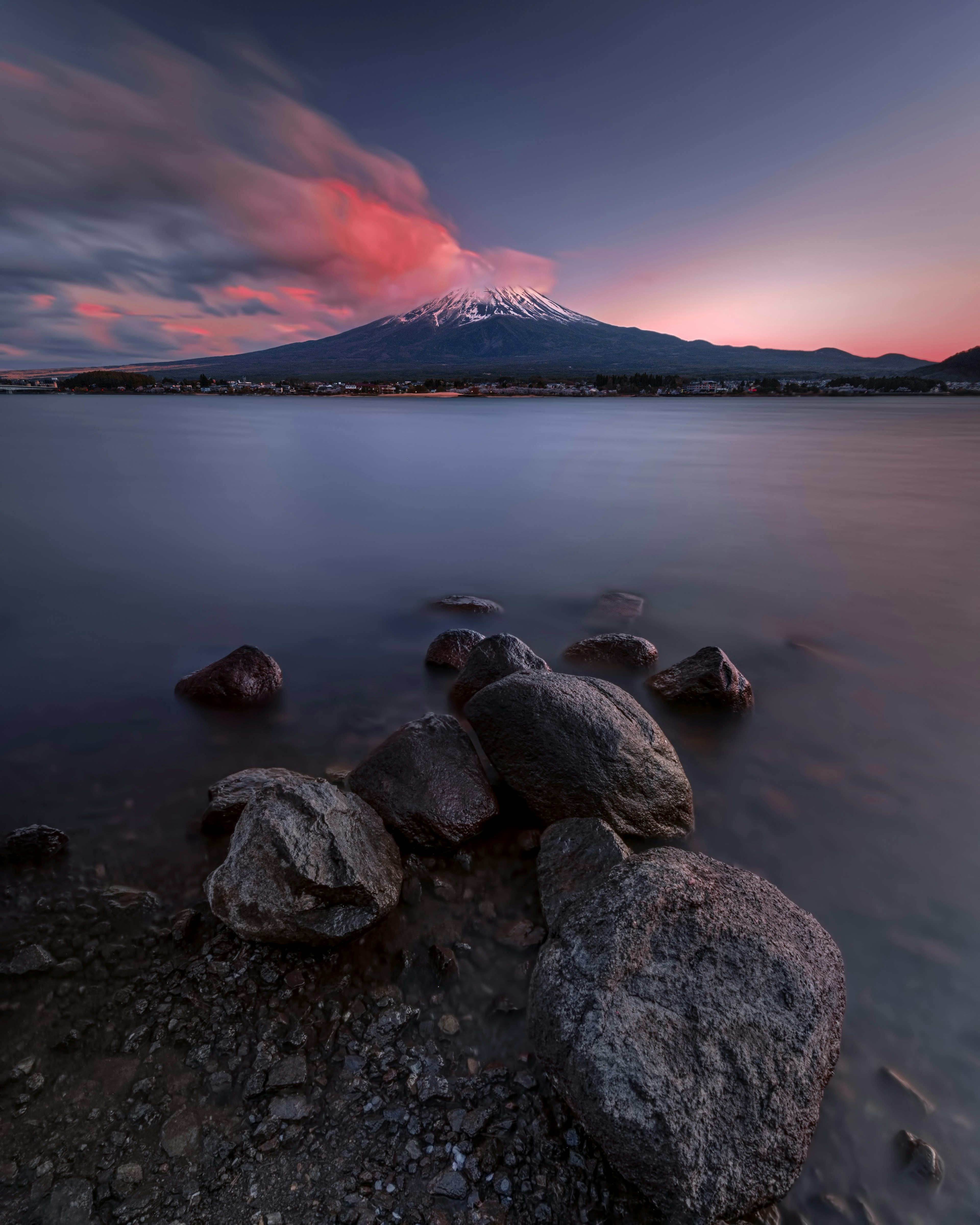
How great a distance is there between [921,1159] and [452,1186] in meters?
2.28

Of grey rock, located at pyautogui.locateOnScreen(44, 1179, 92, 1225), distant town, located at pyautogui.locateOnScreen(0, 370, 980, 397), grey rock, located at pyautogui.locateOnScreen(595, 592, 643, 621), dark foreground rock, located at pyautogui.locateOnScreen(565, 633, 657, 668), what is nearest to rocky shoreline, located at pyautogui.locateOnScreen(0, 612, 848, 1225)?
grey rock, located at pyautogui.locateOnScreen(44, 1179, 92, 1225)

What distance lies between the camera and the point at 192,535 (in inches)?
651

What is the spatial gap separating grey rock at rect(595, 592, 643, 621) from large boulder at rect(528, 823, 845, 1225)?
7.24 m

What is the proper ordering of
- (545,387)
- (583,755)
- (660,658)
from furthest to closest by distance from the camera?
(545,387) → (660,658) → (583,755)

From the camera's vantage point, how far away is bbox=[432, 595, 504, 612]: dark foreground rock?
10.5 m

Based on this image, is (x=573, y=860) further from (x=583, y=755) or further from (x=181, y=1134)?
(x=181, y=1134)

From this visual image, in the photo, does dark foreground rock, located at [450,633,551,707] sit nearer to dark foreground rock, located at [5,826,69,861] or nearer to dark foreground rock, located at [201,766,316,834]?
dark foreground rock, located at [201,766,316,834]

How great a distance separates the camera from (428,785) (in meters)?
4.66

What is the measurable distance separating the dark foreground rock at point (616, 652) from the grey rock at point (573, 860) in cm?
374

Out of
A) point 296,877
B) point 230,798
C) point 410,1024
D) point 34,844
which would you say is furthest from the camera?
point 230,798

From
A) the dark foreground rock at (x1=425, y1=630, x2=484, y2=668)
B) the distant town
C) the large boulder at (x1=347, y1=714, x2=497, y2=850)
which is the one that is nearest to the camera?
the large boulder at (x1=347, y1=714, x2=497, y2=850)

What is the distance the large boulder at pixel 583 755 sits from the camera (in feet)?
15.1

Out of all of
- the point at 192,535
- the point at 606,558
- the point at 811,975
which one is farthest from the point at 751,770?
the point at 192,535

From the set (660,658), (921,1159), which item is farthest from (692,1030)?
(660,658)
